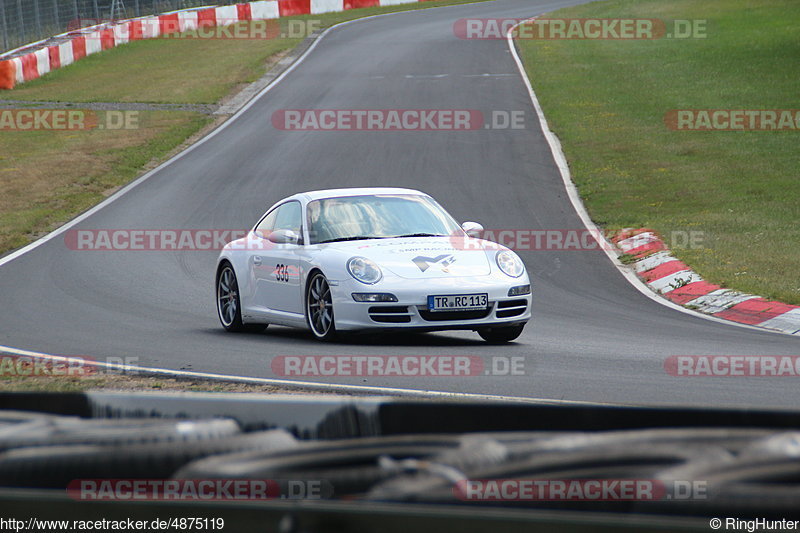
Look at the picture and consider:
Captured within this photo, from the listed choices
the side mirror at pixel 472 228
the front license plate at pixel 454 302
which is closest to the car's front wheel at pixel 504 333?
the front license plate at pixel 454 302

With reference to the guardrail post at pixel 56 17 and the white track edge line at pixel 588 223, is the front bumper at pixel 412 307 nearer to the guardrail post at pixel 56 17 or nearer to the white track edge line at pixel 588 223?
the white track edge line at pixel 588 223

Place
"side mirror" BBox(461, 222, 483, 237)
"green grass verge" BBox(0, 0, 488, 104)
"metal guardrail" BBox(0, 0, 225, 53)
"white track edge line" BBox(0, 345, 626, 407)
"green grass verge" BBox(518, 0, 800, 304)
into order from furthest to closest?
1. "metal guardrail" BBox(0, 0, 225, 53)
2. "green grass verge" BBox(0, 0, 488, 104)
3. "green grass verge" BBox(518, 0, 800, 304)
4. "side mirror" BBox(461, 222, 483, 237)
5. "white track edge line" BBox(0, 345, 626, 407)

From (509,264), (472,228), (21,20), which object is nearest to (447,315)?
(509,264)

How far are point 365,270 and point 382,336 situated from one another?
4.80ft

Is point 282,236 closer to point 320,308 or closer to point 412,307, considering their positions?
point 320,308

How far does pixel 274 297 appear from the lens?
10727mm

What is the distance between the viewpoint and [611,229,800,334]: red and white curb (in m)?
11.1

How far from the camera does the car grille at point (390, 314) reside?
9484 mm

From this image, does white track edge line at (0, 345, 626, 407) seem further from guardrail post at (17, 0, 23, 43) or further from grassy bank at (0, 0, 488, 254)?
guardrail post at (17, 0, 23, 43)

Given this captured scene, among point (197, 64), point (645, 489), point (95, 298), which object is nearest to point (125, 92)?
point (197, 64)

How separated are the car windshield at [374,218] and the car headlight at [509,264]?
0.80 m

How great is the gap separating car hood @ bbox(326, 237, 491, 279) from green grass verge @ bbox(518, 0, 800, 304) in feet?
12.4

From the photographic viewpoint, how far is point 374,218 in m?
10.6

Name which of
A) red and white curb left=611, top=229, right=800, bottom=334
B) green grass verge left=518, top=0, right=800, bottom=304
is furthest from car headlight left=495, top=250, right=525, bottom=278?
green grass verge left=518, top=0, right=800, bottom=304
